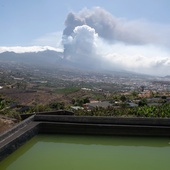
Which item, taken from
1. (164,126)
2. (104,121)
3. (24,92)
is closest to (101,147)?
(104,121)

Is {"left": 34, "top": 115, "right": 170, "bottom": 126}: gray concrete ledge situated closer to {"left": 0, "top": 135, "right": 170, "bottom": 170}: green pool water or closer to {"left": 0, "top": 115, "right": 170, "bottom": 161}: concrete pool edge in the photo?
{"left": 0, "top": 115, "right": 170, "bottom": 161}: concrete pool edge

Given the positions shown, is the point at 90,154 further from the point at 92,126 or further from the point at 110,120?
the point at 110,120

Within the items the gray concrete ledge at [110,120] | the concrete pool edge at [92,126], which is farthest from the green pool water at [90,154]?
the gray concrete ledge at [110,120]

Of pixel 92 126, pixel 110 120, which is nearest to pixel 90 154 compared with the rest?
pixel 92 126

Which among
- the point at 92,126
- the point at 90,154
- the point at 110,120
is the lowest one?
the point at 90,154

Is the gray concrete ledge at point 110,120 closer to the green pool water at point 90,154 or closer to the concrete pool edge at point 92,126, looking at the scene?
the concrete pool edge at point 92,126

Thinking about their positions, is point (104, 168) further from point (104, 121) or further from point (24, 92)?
point (24, 92)
